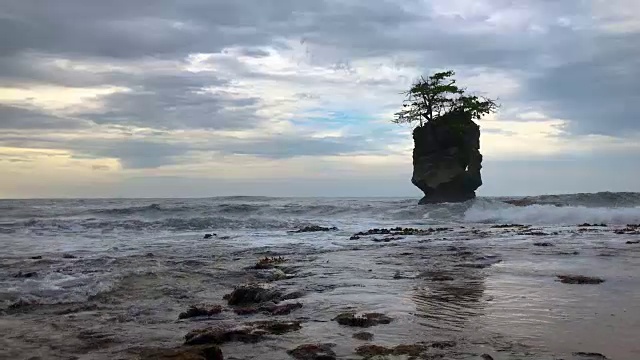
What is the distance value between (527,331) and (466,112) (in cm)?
3754

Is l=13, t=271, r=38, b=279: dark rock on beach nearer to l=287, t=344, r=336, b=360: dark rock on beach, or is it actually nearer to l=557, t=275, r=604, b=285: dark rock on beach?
l=287, t=344, r=336, b=360: dark rock on beach

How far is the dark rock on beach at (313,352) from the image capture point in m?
4.86

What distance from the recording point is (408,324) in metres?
6.09

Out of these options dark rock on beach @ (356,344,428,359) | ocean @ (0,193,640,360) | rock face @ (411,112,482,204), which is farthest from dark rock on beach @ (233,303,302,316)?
rock face @ (411,112,482,204)

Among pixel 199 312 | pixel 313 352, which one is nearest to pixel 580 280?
pixel 313 352

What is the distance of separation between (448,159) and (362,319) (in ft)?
116

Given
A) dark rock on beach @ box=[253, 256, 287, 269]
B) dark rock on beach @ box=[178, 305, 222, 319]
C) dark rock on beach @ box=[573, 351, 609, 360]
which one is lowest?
dark rock on beach @ box=[253, 256, 287, 269]

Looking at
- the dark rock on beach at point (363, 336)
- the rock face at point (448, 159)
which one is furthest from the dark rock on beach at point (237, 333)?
the rock face at point (448, 159)

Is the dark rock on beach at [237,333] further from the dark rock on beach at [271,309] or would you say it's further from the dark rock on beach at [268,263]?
the dark rock on beach at [268,263]

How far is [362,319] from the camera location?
20.4ft

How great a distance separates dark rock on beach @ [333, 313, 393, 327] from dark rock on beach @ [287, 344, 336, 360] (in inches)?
37.6

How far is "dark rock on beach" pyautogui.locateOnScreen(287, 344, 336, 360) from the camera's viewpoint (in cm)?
486

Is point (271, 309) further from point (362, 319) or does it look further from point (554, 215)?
point (554, 215)

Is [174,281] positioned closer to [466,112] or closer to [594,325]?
[594,325]
